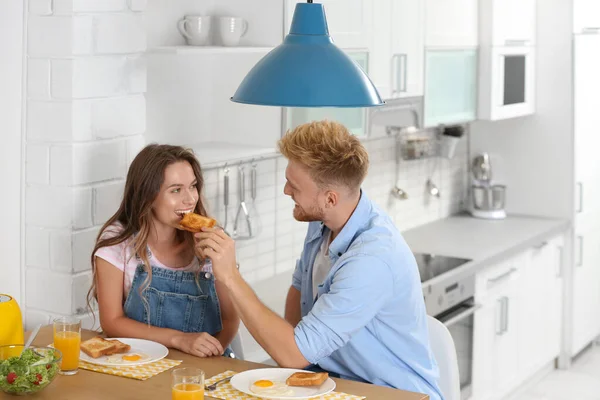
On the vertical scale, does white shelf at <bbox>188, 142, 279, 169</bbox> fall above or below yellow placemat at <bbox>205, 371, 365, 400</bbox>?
above

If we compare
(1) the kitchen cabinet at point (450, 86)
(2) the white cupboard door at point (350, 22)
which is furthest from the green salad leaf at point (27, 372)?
(1) the kitchen cabinet at point (450, 86)

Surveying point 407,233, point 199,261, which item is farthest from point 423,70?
point 199,261

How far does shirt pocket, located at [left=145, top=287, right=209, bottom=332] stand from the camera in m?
2.62

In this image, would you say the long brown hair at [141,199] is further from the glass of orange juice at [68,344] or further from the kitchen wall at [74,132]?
the glass of orange juice at [68,344]

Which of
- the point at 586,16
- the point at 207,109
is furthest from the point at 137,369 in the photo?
the point at 586,16

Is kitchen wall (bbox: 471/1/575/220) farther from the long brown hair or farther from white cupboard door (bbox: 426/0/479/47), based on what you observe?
the long brown hair

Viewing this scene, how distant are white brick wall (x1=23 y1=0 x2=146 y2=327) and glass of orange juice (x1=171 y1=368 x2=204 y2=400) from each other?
0.86 meters

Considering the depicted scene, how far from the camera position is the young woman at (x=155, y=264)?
2.58 m

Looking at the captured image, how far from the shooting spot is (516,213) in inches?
213

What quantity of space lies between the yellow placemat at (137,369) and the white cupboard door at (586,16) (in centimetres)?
363

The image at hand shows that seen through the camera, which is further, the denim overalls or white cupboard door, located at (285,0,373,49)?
white cupboard door, located at (285,0,373,49)

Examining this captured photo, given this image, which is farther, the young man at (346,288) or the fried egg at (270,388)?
the young man at (346,288)

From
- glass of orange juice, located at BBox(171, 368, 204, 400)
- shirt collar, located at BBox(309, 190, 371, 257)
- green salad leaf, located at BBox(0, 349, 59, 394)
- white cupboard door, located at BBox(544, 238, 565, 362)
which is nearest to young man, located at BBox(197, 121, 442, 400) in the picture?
shirt collar, located at BBox(309, 190, 371, 257)

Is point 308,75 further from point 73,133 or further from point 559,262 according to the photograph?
point 559,262
